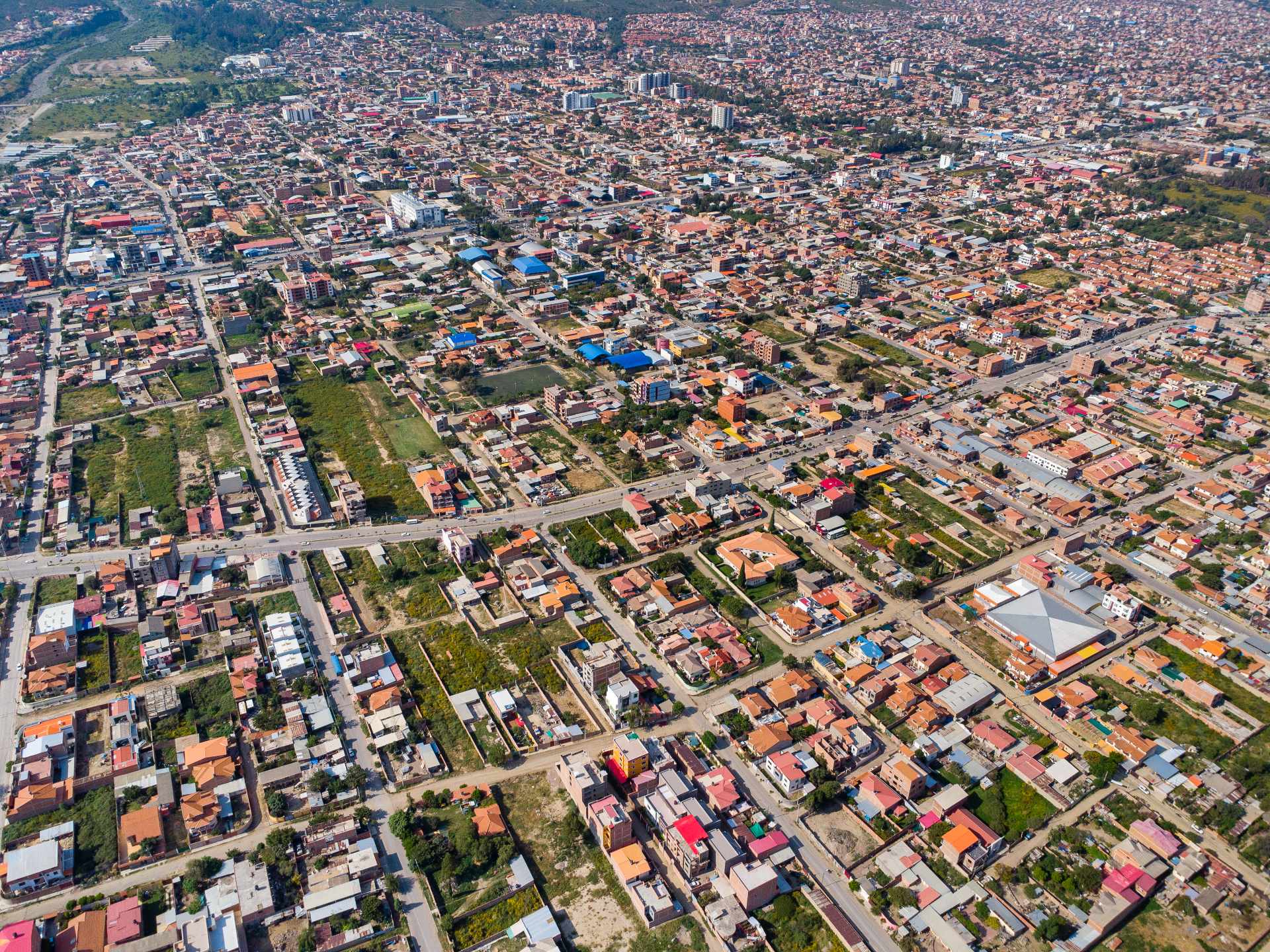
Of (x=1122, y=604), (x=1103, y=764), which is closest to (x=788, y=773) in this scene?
(x=1103, y=764)

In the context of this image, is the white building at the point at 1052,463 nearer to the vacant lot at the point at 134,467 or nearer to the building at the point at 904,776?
the building at the point at 904,776

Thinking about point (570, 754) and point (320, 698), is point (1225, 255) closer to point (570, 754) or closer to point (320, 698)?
point (570, 754)

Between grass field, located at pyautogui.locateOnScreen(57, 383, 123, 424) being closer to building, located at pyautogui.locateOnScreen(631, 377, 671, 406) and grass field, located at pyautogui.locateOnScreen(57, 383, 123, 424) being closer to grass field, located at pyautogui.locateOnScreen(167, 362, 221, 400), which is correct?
grass field, located at pyautogui.locateOnScreen(167, 362, 221, 400)

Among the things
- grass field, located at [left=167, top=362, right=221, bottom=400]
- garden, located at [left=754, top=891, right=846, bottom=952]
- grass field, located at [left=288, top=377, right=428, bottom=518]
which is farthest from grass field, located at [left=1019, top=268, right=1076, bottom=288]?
grass field, located at [left=167, top=362, right=221, bottom=400]

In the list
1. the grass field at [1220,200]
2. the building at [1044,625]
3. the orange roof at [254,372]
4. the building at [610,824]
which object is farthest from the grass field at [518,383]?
the grass field at [1220,200]

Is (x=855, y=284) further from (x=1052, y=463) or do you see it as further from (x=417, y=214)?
(x=417, y=214)

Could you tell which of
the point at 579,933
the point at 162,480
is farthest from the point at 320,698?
the point at 162,480
